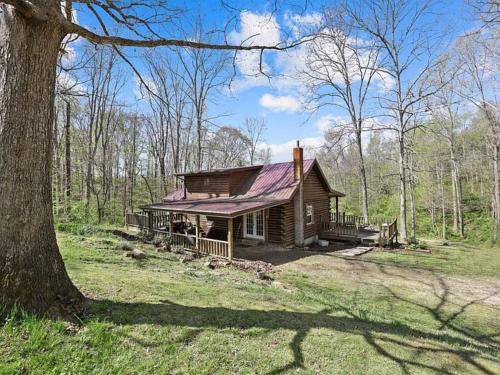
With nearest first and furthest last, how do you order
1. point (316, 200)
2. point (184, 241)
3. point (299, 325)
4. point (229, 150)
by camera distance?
point (299, 325)
point (184, 241)
point (316, 200)
point (229, 150)

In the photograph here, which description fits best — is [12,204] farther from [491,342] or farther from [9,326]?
[491,342]

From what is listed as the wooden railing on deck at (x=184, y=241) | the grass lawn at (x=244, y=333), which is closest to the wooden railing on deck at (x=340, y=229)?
the wooden railing on deck at (x=184, y=241)

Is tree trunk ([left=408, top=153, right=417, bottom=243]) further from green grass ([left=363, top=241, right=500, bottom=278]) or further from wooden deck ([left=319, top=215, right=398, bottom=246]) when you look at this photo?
green grass ([left=363, top=241, right=500, bottom=278])

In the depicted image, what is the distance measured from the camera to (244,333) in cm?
390

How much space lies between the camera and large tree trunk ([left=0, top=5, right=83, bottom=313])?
3225 mm

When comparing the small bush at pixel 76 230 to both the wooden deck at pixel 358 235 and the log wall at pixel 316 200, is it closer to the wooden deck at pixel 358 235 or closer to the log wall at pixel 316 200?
the log wall at pixel 316 200

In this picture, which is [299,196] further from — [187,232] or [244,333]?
[244,333]

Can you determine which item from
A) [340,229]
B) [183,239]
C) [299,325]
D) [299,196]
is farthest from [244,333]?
[340,229]

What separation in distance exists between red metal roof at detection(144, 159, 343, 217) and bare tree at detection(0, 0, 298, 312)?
341 inches

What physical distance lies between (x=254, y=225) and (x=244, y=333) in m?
12.8

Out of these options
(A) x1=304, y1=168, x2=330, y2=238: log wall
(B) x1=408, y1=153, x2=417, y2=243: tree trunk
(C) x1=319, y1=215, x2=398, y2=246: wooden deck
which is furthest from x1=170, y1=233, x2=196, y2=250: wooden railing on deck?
(B) x1=408, y1=153, x2=417, y2=243: tree trunk

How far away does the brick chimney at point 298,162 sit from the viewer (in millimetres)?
15758

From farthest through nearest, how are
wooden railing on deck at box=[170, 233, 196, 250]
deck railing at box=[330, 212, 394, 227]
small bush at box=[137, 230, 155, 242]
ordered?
deck railing at box=[330, 212, 394, 227] < small bush at box=[137, 230, 155, 242] < wooden railing on deck at box=[170, 233, 196, 250]

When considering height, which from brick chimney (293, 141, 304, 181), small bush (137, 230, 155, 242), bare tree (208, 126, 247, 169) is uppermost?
bare tree (208, 126, 247, 169)
